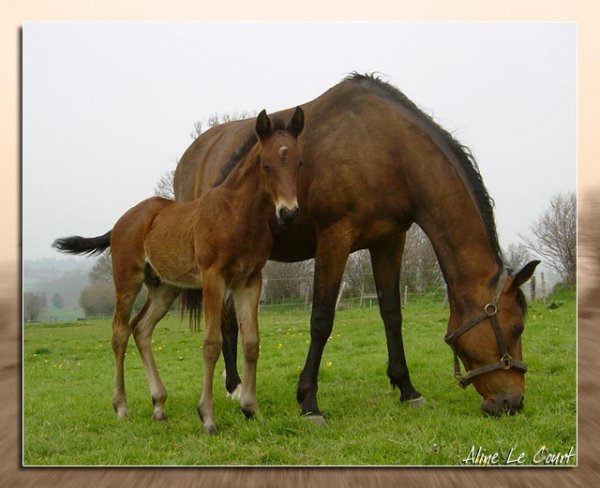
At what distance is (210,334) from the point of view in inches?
180

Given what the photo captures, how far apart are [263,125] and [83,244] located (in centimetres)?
190

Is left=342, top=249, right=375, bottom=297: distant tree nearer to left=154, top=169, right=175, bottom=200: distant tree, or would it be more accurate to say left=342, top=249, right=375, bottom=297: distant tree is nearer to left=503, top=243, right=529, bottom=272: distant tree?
left=503, top=243, right=529, bottom=272: distant tree

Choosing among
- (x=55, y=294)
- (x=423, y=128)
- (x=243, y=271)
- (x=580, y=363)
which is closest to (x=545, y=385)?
(x=580, y=363)

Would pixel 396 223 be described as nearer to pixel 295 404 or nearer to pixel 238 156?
pixel 238 156

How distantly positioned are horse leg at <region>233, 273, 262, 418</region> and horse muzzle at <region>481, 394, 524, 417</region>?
1745 mm

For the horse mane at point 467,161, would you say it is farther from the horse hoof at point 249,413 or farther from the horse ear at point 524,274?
the horse hoof at point 249,413

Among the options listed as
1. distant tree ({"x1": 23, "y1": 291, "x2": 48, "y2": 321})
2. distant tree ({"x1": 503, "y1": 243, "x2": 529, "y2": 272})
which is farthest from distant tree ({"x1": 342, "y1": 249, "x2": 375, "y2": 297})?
distant tree ({"x1": 23, "y1": 291, "x2": 48, "y2": 321})

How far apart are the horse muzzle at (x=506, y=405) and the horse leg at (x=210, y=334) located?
2036 mm

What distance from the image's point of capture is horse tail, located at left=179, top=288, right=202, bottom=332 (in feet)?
18.2

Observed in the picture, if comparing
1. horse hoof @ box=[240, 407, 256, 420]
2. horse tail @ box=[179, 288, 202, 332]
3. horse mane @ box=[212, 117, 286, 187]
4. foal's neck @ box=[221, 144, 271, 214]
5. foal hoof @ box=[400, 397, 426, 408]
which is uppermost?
horse mane @ box=[212, 117, 286, 187]

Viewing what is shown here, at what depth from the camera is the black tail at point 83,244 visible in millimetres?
5129

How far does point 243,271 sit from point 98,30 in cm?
222

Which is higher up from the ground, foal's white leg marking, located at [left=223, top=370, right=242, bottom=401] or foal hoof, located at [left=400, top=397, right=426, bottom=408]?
foal hoof, located at [left=400, top=397, right=426, bottom=408]

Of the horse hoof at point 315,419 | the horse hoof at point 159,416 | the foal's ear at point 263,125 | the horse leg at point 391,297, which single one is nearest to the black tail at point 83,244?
the horse hoof at point 159,416
